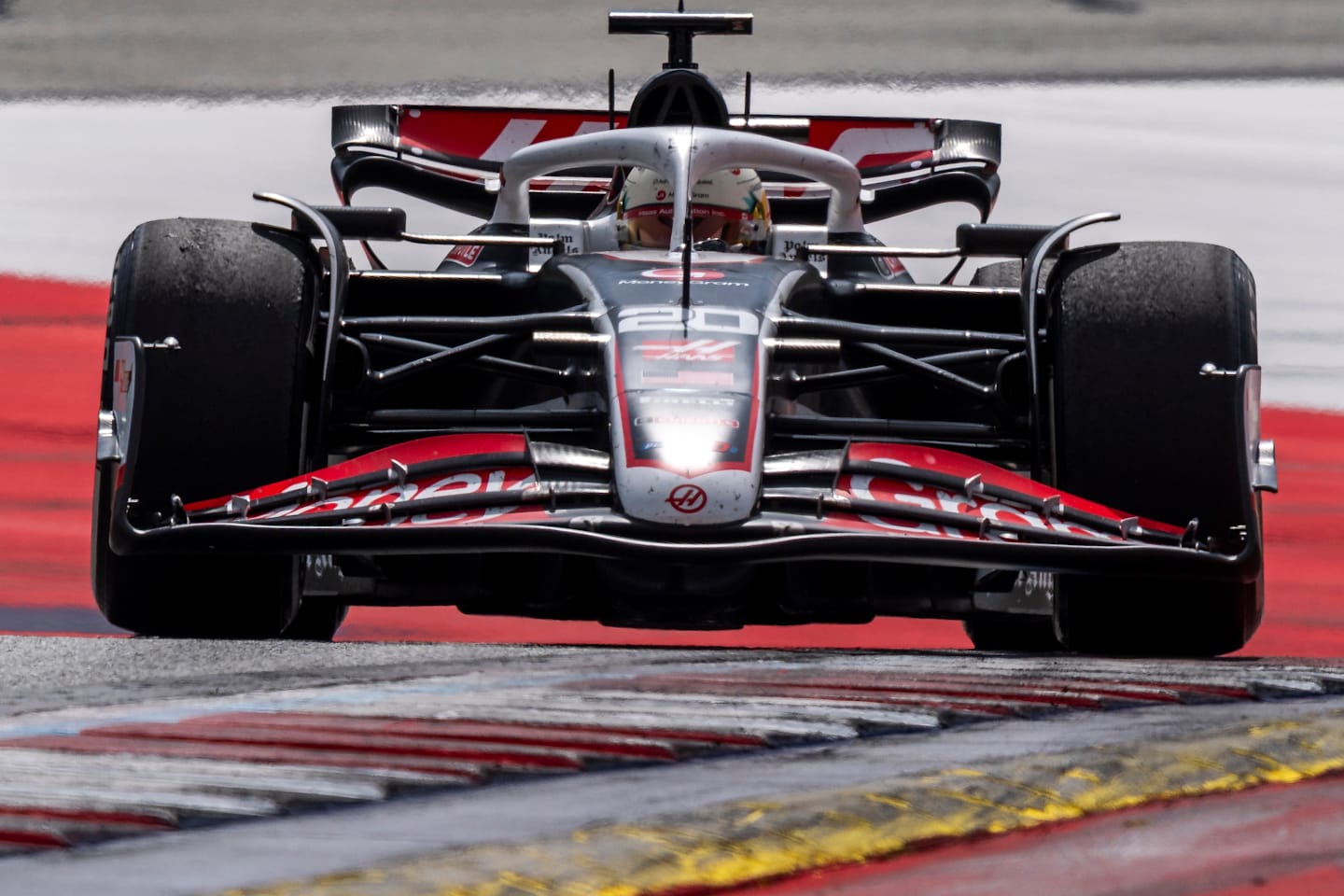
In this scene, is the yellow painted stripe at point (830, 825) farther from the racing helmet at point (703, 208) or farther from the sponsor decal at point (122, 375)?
the racing helmet at point (703, 208)

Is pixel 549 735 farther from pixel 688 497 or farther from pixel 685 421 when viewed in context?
pixel 685 421

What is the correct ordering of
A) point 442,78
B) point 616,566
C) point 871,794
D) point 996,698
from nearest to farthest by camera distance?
point 871,794, point 996,698, point 616,566, point 442,78

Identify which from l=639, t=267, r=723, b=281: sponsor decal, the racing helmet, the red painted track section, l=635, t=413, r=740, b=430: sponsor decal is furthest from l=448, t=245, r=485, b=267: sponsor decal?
l=635, t=413, r=740, b=430: sponsor decal

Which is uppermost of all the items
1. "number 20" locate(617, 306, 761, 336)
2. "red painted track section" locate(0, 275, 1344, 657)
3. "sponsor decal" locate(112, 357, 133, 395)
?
"number 20" locate(617, 306, 761, 336)

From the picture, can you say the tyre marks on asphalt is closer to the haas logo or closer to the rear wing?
the haas logo

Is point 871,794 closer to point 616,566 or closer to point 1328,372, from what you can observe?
point 616,566

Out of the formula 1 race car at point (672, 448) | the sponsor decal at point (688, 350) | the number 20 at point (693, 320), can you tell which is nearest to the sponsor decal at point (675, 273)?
the formula 1 race car at point (672, 448)

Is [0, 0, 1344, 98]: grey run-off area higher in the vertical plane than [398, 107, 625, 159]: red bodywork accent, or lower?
higher

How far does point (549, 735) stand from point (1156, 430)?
5.84 ft

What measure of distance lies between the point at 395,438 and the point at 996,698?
1814mm

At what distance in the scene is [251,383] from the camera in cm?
369

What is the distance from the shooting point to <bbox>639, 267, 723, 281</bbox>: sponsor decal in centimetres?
412

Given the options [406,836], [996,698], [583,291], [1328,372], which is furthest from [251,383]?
[1328,372]

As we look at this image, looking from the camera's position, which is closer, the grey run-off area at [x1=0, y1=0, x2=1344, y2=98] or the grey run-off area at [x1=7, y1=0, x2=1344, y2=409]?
the grey run-off area at [x1=7, y1=0, x2=1344, y2=409]
